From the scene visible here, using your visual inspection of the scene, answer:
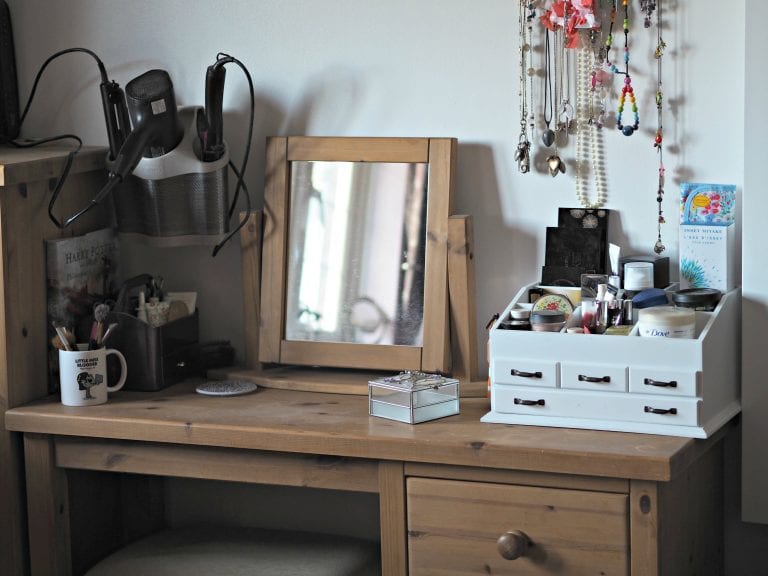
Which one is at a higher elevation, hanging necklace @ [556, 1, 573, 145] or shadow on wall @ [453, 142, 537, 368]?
hanging necklace @ [556, 1, 573, 145]

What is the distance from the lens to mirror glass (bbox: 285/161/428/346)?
184 centimetres

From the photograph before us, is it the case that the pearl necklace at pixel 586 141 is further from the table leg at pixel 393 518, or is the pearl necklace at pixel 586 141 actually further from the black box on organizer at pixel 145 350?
the black box on organizer at pixel 145 350

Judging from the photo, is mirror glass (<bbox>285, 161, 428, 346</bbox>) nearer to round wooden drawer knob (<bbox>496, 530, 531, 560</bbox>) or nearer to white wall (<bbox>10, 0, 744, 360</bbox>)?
white wall (<bbox>10, 0, 744, 360</bbox>)

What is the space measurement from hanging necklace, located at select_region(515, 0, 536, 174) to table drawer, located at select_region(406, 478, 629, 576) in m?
0.54

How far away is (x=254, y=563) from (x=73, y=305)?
518 millimetres

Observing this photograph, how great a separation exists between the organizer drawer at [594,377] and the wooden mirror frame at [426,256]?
28cm

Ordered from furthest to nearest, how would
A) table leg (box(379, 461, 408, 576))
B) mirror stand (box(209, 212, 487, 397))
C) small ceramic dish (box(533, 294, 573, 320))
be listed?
mirror stand (box(209, 212, 487, 397))
small ceramic dish (box(533, 294, 573, 320))
table leg (box(379, 461, 408, 576))

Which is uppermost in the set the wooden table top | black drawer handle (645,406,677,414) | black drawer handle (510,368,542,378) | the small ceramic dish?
the small ceramic dish

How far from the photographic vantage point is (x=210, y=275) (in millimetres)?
2037

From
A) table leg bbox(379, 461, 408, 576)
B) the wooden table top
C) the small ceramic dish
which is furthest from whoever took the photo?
the small ceramic dish

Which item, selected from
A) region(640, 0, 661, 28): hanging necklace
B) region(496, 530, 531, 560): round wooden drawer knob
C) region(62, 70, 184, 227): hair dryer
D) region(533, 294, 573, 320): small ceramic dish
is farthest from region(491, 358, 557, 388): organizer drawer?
region(62, 70, 184, 227): hair dryer

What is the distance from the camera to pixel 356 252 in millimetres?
1872

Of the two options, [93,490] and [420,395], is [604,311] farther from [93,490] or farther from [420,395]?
[93,490]

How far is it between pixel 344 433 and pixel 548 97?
619 mm
